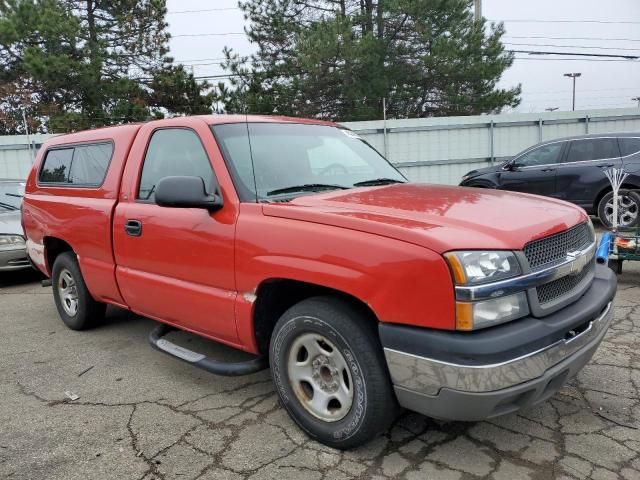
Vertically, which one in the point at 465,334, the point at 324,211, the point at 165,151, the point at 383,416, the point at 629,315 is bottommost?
the point at 629,315

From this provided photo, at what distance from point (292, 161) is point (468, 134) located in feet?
42.8

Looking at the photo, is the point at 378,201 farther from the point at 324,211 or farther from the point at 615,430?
the point at 615,430

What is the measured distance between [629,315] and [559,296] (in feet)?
8.92

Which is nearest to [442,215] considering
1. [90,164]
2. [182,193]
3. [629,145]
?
[182,193]

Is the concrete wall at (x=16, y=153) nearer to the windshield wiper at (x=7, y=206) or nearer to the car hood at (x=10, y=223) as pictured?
the windshield wiper at (x=7, y=206)

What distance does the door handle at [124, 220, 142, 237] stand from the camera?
12.0 feet

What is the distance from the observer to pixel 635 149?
9133mm

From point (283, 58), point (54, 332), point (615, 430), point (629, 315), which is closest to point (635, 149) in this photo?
point (629, 315)

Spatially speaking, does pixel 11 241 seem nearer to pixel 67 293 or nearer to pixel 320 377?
pixel 67 293

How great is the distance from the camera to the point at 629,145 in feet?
30.2

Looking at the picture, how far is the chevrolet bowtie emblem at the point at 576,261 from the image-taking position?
267cm

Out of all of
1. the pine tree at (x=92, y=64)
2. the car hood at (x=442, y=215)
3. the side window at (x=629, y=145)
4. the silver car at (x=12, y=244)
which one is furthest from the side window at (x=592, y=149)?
the pine tree at (x=92, y=64)

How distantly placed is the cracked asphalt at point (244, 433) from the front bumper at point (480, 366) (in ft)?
1.42

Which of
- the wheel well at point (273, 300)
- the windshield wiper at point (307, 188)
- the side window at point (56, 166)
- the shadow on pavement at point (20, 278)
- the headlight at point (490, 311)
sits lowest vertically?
the shadow on pavement at point (20, 278)
